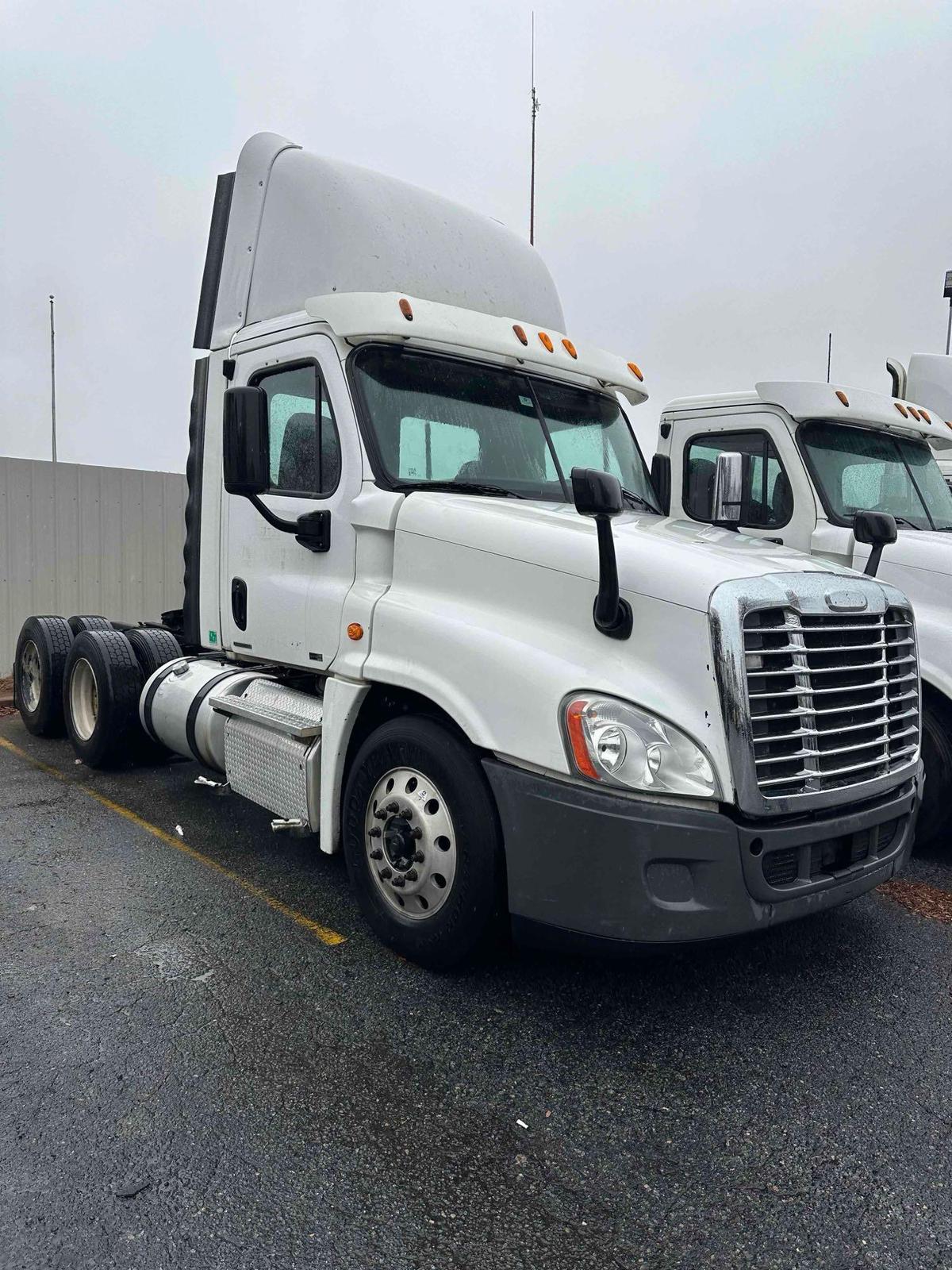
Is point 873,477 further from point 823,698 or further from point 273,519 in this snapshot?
point 273,519

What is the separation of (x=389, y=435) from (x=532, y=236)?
3175 millimetres

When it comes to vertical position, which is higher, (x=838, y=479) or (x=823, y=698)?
(x=838, y=479)

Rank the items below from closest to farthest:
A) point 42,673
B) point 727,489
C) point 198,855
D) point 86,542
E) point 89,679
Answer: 1. point 727,489
2. point 198,855
3. point 89,679
4. point 42,673
5. point 86,542

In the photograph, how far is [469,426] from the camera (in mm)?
4457

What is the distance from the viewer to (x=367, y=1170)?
2658 millimetres

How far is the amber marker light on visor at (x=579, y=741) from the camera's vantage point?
318 cm

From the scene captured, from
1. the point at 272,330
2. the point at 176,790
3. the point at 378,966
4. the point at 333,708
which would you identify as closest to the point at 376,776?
the point at 333,708

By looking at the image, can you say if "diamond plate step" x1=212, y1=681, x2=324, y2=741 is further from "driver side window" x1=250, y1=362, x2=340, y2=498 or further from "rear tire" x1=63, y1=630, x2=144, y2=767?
"rear tire" x1=63, y1=630, x2=144, y2=767

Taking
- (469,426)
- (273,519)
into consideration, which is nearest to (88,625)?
(273,519)

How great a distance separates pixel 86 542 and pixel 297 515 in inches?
282

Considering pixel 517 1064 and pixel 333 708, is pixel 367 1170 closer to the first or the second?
pixel 517 1064

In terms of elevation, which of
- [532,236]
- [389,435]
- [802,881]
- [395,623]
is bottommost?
[802,881]

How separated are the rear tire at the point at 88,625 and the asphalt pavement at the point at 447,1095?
3.36m

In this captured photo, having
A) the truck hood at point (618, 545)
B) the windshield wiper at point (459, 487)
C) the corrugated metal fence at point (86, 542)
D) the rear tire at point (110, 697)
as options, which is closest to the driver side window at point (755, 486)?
the truck hood at point (618, 545)
